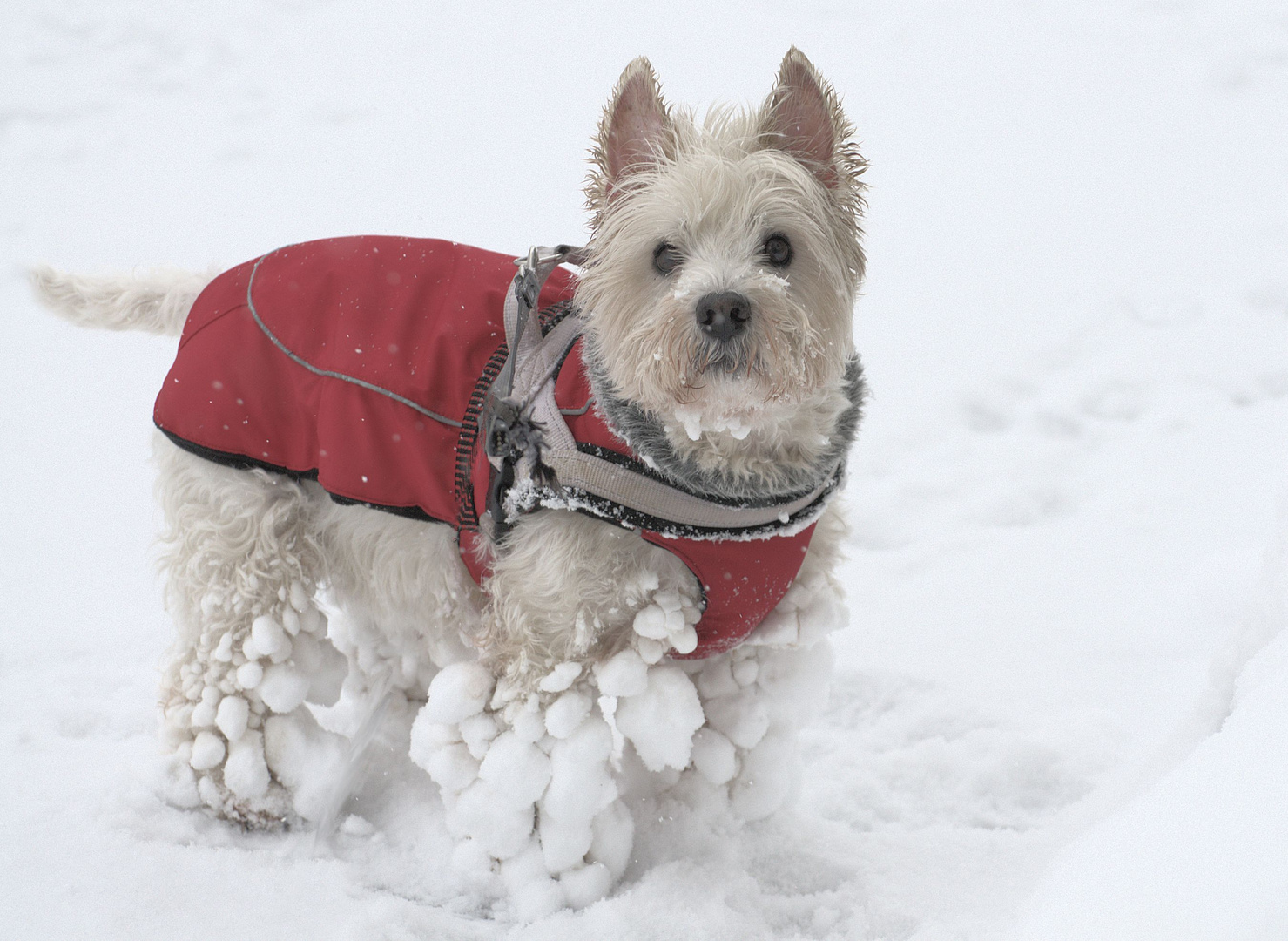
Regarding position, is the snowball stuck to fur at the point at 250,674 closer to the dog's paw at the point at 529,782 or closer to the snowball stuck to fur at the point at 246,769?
the snowball stuck to fur at the point at 246,769

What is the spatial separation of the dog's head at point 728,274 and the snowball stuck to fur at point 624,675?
→ 480mm

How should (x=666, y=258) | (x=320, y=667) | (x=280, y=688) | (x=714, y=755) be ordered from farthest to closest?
1. (x=320, y=667)
2. (x=280, y=688)
3. (x=714, y=755)
4. (x=666, y=258)

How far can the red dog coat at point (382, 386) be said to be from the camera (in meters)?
2.49

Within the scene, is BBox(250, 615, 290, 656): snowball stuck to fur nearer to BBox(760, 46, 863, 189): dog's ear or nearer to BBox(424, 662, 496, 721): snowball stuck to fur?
BBox(424, 662, 496, 721): snowball stuck to fur

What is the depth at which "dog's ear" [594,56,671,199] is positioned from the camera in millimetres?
2369

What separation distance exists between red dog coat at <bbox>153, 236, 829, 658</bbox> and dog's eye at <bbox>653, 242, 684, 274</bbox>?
34 centimetres

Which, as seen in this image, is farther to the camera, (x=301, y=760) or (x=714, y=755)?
(x=301, y=760)

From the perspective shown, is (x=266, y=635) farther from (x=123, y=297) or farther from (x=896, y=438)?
(x=896, y=438)

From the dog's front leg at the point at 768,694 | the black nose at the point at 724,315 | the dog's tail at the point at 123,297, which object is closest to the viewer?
the black nose at the point at 724,315

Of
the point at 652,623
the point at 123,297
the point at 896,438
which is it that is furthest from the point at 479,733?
the point at 896,438

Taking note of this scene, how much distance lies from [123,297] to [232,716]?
52.1 inches

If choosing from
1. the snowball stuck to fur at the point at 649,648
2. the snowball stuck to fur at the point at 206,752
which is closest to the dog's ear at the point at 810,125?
the snowball stuck to fur at the point at 649,648

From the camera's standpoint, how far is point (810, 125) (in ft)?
7.92

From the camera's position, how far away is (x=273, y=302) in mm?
2781
